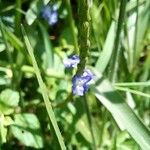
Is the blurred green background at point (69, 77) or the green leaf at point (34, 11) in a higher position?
the green leaf at point (34, 11)

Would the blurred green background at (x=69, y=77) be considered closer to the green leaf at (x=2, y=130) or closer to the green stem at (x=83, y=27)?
the green leaf at (x=2, y=130)

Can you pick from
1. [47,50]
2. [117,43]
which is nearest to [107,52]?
[117,43]

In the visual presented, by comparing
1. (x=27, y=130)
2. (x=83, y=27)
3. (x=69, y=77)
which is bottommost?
(x=27, y=130)

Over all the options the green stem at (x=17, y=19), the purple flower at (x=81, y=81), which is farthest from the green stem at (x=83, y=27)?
the green stem at (x=17, y=19)

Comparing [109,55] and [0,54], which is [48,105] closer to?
[109,55]

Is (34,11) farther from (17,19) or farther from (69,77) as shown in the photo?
(69,77)

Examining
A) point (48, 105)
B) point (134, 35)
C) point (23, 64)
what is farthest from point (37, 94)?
point (48, 105)
